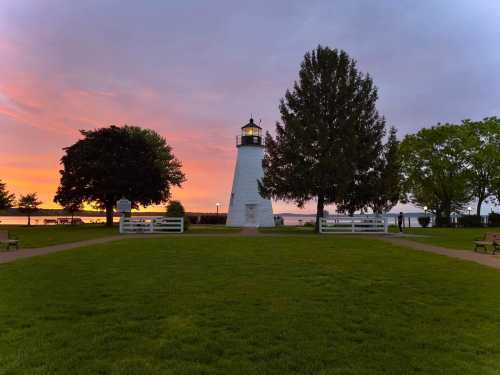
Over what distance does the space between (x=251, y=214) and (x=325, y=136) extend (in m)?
11.4

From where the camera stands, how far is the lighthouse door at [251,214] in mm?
34281

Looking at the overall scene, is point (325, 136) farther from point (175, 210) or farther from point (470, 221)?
point (470, 221)

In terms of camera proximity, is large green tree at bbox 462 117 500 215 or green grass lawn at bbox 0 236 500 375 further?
large green tree at bbox 462 117 500 215

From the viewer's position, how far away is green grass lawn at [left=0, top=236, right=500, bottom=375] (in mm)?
3887

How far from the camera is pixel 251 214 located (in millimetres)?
34344

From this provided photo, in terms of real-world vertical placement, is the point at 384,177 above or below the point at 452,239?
above

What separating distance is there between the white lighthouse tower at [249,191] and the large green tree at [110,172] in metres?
8.42

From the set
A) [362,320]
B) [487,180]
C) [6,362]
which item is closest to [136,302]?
[6,362]

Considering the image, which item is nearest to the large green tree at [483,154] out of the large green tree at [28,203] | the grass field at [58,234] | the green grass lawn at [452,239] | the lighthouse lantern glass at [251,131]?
the green grass lawn at [452,239]

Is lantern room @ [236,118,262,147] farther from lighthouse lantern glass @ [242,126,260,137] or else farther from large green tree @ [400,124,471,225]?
large green tree @ [400,124,471,225]

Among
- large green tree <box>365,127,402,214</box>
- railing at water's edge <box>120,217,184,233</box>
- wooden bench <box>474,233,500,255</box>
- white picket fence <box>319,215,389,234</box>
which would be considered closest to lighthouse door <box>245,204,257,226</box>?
railing at water's edge <box>120,217,184,233</box>

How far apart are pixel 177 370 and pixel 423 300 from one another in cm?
474

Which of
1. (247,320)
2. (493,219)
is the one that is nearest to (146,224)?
(247,320)

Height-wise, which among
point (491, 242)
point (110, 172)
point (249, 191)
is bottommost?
point (491, 242)
